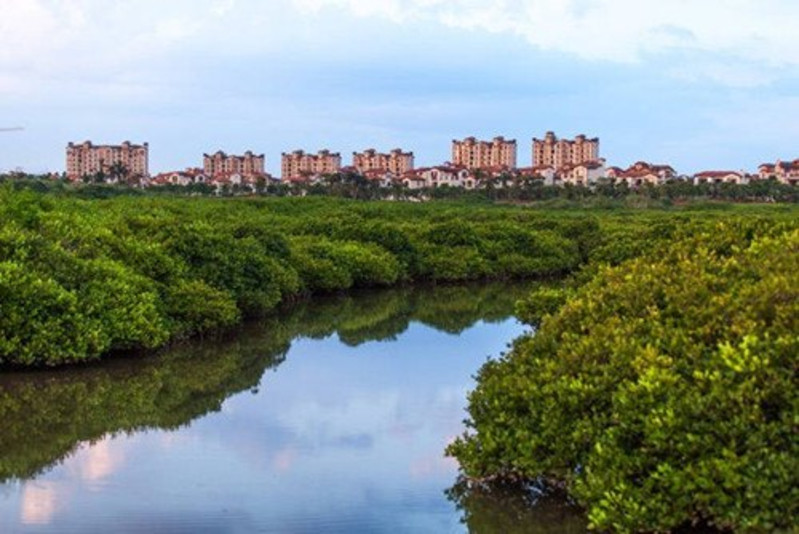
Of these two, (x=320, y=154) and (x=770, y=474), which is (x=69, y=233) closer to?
(x=770, y=474)

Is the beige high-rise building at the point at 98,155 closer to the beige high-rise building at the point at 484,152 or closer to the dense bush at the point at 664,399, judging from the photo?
the beige high-rise building at the point at 484,152

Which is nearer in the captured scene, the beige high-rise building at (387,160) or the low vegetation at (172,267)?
the low vegetation at (172,267)

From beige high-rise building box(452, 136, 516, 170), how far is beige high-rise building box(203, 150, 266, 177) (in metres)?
21.1

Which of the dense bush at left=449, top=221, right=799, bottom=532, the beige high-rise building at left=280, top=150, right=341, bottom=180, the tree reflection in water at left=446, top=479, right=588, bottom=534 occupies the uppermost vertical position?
the beige high-rise building at left=280, top=150, right=341, bottom=180

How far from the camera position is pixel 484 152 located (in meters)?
105

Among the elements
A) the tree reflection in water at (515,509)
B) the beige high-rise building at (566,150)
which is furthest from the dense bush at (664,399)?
the beige high-rise building at (566,150)

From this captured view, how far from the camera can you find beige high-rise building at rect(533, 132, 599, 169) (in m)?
101

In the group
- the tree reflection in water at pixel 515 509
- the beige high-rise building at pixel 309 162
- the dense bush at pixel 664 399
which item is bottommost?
the tree reflection in water at pixel 515 509

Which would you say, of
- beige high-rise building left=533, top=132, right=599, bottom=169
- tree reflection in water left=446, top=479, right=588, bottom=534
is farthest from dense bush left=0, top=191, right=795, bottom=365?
beige high-rise building left=533, top=132, right=599, bottom=169

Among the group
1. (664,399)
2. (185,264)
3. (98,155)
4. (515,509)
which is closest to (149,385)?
(185,264)

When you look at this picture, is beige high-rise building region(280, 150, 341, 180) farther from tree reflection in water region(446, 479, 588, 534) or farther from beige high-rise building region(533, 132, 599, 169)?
tree reflection in water region(446, 479, 588, 534)

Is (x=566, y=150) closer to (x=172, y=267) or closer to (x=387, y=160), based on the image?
(x=387, y=160)

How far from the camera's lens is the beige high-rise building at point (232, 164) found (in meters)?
105

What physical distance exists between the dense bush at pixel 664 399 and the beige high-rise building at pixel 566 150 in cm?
9282
